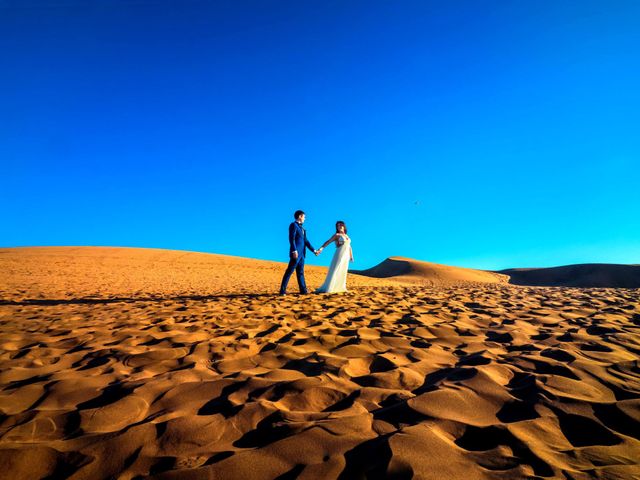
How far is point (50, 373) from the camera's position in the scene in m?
2.95

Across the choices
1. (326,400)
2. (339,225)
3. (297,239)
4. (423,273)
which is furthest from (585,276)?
(326,400)

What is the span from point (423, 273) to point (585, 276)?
1218 cm

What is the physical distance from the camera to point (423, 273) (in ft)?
96.8

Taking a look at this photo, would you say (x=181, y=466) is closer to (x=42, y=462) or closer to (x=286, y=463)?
(x=286, y=463)

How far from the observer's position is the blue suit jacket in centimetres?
838

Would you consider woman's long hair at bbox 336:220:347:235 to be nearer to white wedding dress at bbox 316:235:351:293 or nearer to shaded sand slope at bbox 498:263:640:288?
white wedding dress at bbox 316:235:351:293

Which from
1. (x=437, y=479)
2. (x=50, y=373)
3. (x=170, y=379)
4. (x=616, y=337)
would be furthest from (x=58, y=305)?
(x=616, y=337)

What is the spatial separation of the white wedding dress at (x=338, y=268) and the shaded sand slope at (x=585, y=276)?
79.0ft

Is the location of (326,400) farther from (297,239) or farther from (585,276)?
(585,276)

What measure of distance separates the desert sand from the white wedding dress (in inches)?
172

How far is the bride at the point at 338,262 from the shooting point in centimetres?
912

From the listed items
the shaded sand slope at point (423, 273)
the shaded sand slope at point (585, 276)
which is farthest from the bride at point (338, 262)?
the shaded sand slope at point (585, 276)

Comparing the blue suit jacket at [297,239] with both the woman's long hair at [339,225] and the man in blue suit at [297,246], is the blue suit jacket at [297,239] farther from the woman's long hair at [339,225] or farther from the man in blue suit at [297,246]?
the woman's long hair at [339,225]

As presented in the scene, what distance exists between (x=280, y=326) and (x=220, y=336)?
0.82 meters
